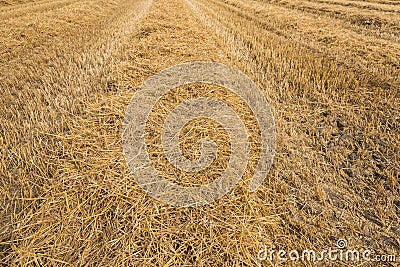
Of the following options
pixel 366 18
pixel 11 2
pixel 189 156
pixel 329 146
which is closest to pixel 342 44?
pixel 366 18

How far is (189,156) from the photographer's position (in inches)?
87.8

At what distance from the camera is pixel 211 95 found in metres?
3.09

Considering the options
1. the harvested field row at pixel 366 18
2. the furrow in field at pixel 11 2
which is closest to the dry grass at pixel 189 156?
the harvested field row at pixel 366 18

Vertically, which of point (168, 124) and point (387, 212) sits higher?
point (168, 124)

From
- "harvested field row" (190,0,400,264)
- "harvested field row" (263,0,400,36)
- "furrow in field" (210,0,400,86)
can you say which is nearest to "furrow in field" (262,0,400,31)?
"harvested field row" (263,0,400,36)

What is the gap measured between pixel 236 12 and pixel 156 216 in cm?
1092

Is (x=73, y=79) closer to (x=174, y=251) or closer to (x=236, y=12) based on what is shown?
(x=174, y=251)

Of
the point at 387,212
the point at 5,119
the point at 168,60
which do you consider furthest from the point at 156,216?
the point at 168,60

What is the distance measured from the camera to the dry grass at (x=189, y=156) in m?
1.60

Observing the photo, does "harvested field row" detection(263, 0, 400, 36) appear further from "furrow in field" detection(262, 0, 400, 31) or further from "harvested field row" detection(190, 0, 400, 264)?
"harvested field row" detection(190, 0, 400, 264)

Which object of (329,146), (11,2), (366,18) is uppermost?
(11,2)

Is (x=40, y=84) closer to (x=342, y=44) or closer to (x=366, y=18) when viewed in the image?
(x=342, y=44)

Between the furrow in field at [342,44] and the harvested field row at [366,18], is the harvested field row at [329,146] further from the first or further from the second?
the harvested field row at [366,18]

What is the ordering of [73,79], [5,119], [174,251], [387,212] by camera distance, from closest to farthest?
1. [174,251]
2. [387,212]
3. [5,119]
4. [73,79]
